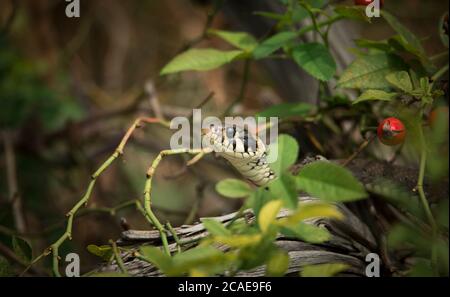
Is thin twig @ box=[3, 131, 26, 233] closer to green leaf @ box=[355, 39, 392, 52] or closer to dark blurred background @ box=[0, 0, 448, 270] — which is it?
dark blurred background @ box=[0, 0, 448, 270]

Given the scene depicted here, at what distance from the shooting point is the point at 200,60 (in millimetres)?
1332

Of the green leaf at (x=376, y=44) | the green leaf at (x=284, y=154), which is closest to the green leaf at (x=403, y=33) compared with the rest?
the green leaf at (x=376, y=44)

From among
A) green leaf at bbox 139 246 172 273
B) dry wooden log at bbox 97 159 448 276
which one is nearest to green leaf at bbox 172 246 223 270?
green leaf at bbox 139 246 172 273

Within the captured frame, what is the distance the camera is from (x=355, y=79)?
1.16m

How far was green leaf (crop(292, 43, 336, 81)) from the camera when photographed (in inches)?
45.9

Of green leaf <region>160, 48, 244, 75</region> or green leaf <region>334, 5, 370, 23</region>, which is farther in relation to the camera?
green leaf <region>160, 48, 244, 75</region>

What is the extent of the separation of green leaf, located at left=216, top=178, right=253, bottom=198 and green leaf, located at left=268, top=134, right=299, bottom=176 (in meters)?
0.05

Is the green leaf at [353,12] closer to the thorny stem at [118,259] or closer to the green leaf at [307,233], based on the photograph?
the green leaf at [307,233]

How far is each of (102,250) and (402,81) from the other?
618mm

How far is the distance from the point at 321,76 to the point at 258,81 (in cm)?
183

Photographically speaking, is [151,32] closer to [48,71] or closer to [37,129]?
[48,71]

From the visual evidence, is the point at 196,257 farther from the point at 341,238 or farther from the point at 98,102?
the point at 98,102
